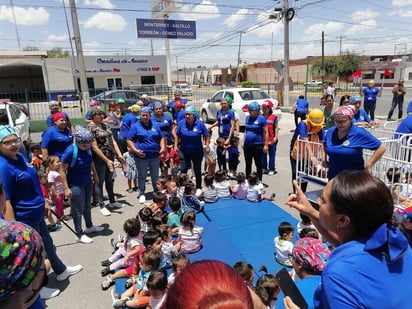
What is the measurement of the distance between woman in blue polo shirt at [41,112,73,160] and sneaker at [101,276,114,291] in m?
2.29

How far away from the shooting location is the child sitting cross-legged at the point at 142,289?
3.16m

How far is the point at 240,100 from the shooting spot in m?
13.3

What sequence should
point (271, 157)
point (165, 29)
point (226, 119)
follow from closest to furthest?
point (226, 119)
point (271, 157)
point (165, 29)

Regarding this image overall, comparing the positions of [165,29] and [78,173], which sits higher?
[165,29]

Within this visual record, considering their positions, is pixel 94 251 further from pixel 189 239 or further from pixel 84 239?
pixel 189 239

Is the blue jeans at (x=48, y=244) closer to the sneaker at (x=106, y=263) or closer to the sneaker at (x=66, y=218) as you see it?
the sneaker at (x=106, y=263)

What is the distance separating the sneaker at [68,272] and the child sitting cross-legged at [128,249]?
0.32m

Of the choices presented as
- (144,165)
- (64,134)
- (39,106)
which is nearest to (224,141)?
(144,165)

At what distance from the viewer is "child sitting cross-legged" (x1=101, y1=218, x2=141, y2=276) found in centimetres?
383

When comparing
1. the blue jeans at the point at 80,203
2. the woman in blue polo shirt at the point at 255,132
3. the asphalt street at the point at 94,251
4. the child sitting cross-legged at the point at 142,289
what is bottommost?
the asphalt street at the point at 94,251

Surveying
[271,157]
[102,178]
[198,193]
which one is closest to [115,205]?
[102,178]

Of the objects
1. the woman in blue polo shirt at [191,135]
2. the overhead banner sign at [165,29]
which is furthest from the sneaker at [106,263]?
the overhead banner sign at [165,29]

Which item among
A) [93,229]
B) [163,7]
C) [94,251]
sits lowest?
[94,251]

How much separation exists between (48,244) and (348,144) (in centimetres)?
366
